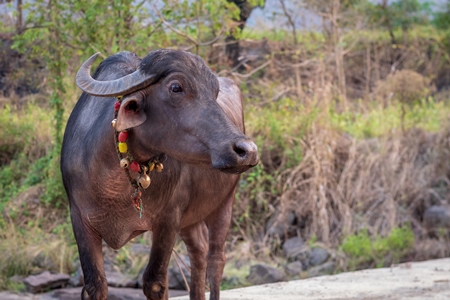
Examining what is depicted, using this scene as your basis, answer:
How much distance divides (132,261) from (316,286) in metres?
2.71

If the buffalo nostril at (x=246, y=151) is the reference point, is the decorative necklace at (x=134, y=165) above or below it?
below

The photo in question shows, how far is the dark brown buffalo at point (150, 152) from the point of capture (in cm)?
401

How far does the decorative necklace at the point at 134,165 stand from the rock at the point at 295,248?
6.50 m

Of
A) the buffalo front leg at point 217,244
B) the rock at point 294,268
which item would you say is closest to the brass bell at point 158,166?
the buffalo front leg at point 217,244

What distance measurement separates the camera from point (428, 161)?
11969 mm

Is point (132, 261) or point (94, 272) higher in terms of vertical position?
point (94, 272)

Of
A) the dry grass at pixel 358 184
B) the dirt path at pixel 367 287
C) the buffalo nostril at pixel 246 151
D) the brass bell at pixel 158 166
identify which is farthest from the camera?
the dry grass at pixel 358 184

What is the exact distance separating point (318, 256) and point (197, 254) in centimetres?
479

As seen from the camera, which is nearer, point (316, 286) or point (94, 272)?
point (94, 272)

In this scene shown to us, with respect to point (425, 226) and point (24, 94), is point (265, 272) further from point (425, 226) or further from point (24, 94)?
point (24, 94)

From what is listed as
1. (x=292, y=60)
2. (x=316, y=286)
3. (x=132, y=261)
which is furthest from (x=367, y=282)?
(x=292, y=60)

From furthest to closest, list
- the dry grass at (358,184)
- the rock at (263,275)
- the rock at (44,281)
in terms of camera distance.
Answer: the dry grass at (358,184)
the rock at (263,275)
the rock at (44,281)

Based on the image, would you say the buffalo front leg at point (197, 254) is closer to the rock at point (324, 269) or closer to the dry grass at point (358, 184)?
the rock at point (324, 269)

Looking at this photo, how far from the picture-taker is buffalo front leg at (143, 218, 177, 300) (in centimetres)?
473
